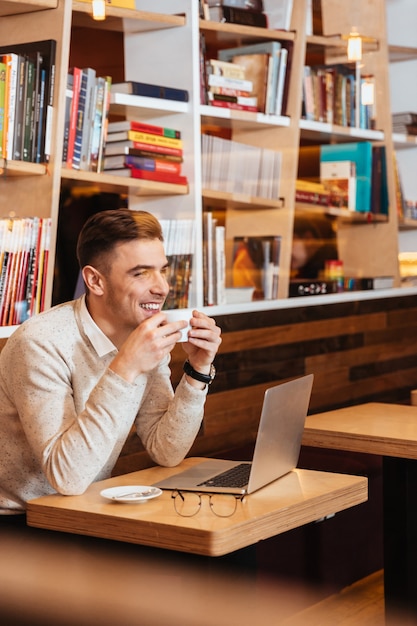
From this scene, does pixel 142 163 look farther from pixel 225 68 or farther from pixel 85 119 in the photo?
pixel 225 68

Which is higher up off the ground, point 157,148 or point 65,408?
point 157,148

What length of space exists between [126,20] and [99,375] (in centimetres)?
169

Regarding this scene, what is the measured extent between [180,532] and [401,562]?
3.37 ft

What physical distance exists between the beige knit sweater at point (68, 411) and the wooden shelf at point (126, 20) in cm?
133

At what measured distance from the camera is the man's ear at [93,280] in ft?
Result: 5.93

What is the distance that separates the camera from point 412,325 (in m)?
4.46

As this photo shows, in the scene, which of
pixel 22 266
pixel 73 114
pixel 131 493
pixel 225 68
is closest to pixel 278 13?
pixel 225 68

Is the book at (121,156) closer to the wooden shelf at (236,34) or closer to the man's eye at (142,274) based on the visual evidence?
the wooden shelf at (236,34)

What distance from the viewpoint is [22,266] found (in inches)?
96.0

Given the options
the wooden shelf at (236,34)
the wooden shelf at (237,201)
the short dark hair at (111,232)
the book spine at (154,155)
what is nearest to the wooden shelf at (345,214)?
the wooden shelf at (237,201)

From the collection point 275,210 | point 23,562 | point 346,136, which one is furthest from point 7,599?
point 346,136

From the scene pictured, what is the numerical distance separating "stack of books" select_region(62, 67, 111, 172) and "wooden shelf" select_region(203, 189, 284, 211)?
0.58 m

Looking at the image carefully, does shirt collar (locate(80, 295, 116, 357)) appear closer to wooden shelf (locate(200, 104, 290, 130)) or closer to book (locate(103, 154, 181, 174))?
book (locate(103, 154, 181, 174))

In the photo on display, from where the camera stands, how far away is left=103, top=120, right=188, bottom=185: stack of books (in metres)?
2.92
